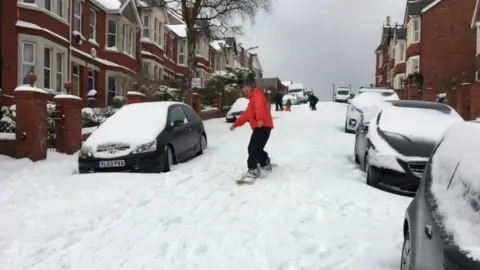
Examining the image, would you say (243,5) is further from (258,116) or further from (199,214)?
(199,214)

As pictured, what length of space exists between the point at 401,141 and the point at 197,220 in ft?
12.6

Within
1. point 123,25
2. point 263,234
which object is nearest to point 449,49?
point 123,25

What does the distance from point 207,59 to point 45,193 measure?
47.9 metres

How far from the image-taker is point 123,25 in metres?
29.3

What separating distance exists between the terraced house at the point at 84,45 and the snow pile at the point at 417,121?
461 inches

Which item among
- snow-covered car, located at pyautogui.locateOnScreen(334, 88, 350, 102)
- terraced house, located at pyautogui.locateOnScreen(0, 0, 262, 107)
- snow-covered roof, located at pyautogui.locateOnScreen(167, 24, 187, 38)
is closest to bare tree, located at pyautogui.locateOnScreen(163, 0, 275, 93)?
terraced house, located at pyautogui.locateOnScreen(0, 0, 262, 107)

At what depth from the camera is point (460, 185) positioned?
283cm

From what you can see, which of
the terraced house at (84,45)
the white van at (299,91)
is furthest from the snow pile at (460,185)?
the white van at (299,91)

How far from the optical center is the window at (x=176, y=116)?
10775 millimetres

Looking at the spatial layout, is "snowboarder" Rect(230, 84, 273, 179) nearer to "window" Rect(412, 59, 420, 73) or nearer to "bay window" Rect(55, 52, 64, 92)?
"bay window" Rect(55, 52, 64, 92)

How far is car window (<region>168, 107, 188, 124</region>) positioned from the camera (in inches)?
424

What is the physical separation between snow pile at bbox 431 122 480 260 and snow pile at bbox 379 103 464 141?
472 centimetres

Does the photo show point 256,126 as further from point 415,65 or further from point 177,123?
point 415,65

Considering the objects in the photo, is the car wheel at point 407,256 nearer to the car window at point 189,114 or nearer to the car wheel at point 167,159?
the car wheel at point 167,159
